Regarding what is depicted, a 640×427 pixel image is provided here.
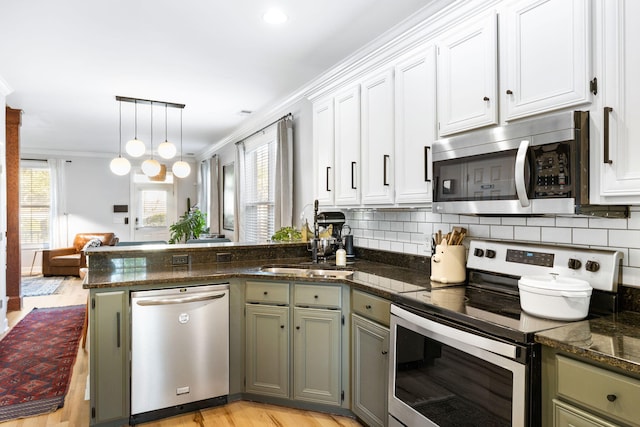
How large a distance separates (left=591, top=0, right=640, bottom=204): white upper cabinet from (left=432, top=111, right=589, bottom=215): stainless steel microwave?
2.3 inches

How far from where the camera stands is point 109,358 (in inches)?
94.3

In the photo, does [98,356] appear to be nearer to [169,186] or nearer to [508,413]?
[508,413]

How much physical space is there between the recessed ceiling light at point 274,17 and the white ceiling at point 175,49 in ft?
0.15

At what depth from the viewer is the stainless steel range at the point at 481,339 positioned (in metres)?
1.45

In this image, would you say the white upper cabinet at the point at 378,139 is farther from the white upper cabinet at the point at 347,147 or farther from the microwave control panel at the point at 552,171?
the microwave control panel at the point at 552,171

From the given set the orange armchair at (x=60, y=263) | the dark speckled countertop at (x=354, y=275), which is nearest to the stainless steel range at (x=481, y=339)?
the dark speckled countertop at (x=354, y=275)

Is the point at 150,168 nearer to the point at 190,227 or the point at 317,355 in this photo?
the point at 190,227

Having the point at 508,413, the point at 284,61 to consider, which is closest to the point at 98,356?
the point at 508,413

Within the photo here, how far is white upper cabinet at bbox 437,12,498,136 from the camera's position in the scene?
196 cm

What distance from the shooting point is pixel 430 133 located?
7.68 ft

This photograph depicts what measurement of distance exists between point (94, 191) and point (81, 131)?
2557 mm

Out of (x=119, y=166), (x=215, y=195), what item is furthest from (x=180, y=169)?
(x=215, y=195)

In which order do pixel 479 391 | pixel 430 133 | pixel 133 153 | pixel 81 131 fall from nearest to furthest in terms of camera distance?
pixel 479 391, pixel 430 133, pixel 133 153, pixel 81 131

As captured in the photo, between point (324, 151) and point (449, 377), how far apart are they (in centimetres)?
211
